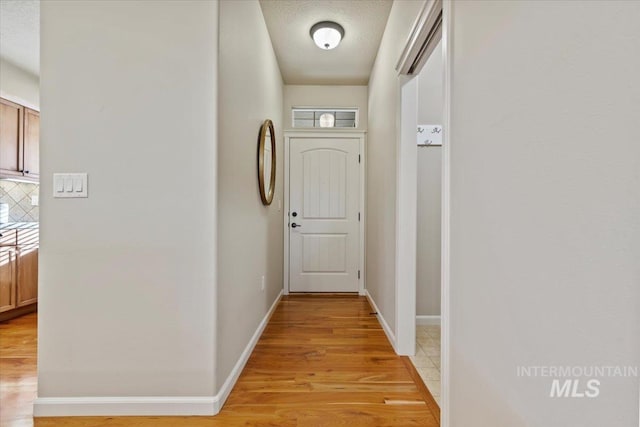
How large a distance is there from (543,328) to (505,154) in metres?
0.47

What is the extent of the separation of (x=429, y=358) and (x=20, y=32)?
4.39m

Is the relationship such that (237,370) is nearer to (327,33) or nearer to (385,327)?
(385,327)

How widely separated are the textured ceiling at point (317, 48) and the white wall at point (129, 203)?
1.29 meters

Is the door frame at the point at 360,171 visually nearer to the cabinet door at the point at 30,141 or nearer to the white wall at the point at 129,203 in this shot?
the white wall at the point at 129,203

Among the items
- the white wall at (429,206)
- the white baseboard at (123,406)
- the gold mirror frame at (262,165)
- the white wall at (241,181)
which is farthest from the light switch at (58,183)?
the white wall at (429,206)

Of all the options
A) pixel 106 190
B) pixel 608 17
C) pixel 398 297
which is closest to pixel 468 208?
pixel 608 17

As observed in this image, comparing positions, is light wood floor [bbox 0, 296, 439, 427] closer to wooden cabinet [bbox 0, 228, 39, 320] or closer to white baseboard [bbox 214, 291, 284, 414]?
white baseboard [bbox 214, 291, 284, 414]

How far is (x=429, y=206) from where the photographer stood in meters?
2.96

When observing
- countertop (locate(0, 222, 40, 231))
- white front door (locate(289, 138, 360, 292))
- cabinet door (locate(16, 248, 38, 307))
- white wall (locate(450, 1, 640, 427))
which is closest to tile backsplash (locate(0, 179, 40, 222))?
countertop (locate(0, 222, 40, 231))

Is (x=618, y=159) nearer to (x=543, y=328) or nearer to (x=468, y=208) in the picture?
(x=543, y=328)

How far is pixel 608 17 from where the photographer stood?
58 cm

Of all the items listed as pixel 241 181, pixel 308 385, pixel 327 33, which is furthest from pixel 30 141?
→ pixel 308 385

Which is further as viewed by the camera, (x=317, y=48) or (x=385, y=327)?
(x=317, y=48)

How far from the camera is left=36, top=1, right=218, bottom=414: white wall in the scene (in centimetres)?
159
